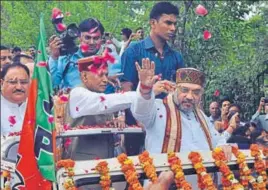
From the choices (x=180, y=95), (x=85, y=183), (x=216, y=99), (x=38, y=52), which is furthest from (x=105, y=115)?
(x=216, y=99)

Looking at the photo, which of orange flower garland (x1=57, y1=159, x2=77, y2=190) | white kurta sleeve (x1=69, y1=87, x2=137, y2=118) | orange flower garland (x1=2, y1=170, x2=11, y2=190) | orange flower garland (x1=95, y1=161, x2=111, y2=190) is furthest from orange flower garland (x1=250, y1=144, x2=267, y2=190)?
orange flower garland (x1=2, y1=170, x2=11, y2=190)

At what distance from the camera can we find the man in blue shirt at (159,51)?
587 cm

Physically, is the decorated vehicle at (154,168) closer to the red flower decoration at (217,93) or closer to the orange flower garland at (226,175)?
the orange flower garland at (226,175)

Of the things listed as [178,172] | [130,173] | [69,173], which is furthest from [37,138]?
[178,172]

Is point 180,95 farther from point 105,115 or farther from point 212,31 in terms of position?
point 212,31

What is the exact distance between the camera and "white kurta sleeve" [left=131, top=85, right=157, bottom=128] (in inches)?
181

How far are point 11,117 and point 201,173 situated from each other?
218cm

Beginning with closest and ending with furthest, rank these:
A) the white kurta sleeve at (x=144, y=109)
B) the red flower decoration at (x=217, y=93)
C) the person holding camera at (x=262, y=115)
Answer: the white kurta sleeve at (x=144, y=109), the person holding camera at (x=262, y=115), the red flower decoration at (x=217, y=93)

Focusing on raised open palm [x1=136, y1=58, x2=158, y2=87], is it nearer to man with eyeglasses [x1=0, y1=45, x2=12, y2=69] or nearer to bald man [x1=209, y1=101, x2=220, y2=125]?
bald man [x1=209, y1=101, x2=220, y2=125]

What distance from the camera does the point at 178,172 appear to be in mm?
4078

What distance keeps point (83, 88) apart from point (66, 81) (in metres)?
1.27

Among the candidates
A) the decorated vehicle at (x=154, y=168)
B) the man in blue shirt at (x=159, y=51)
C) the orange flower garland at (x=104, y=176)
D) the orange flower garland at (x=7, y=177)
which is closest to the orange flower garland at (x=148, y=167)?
the decorated vehicle at (x=154, y=168)

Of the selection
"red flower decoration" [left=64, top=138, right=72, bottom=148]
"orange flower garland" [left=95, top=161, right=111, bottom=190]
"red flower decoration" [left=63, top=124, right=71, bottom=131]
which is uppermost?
"red flower decoration" [left=63, top=124, right=71, bottom=131]

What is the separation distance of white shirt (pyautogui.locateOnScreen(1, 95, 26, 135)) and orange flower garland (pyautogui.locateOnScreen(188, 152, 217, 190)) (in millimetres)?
2032
